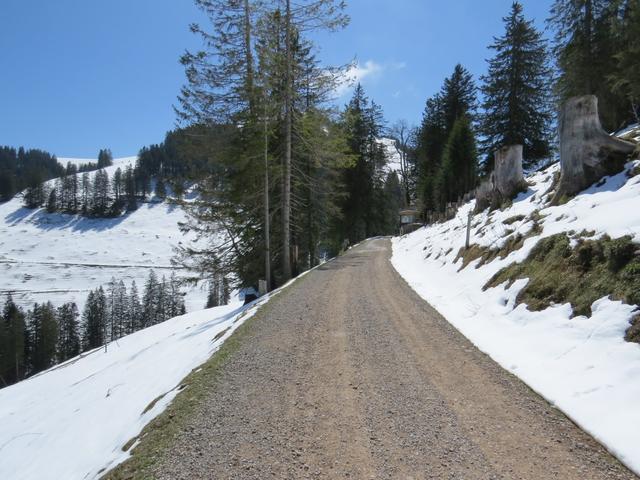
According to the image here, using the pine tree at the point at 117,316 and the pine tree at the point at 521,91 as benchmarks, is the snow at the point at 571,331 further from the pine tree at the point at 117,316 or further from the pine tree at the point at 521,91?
the pine tree at the point at 117,316

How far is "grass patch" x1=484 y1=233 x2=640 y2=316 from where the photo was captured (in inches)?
182

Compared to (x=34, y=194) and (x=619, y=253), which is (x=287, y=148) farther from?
(x=34, y=194)

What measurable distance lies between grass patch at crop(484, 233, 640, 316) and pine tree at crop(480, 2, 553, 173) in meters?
23.8

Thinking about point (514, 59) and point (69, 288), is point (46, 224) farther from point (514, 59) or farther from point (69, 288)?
point (514, 59)

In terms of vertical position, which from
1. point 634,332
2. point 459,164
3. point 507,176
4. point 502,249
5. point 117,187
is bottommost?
point 634,332

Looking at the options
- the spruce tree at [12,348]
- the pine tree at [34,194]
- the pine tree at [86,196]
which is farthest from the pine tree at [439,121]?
the pine tree at [34,194]

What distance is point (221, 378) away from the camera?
5.00 meters

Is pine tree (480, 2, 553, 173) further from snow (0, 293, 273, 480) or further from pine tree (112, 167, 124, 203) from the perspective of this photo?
pine tree (112, 167, 124, 203)

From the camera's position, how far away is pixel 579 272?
18.2ft

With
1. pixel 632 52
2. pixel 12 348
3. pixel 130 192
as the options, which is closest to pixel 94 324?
pixel 12 348

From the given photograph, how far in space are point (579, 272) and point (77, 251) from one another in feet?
435

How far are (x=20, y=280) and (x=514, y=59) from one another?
115232 millimetres

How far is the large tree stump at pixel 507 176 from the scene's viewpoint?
42.8 feet

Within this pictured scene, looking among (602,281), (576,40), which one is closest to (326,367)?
(602,281)
